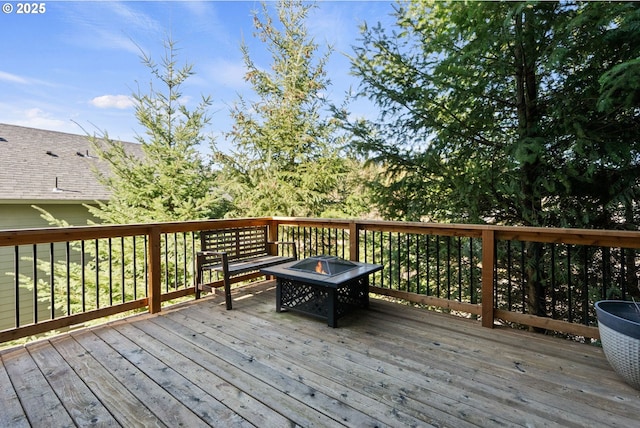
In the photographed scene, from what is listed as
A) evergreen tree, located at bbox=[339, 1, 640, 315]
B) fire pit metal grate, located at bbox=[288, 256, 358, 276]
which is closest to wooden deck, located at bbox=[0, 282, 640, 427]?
fire pit metal grate, located at bbox=[288, 256, 358, 276]

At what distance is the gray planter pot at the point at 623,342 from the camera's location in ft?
5.59

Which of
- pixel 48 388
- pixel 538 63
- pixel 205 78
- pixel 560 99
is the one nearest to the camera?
pixel 48 388

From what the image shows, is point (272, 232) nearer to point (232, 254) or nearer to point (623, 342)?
point (232, 254)

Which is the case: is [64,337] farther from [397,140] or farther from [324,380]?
[397,140]

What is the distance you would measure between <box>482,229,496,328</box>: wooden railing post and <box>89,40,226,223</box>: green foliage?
188 inches

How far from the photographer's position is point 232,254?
3793mm

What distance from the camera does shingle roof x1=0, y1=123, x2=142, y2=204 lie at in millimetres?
6164

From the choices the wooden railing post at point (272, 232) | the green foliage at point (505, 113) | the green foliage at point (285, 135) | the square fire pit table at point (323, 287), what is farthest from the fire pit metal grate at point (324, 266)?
the green foliage at point (285, 135)

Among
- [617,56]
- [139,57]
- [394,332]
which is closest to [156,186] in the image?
[139,57]

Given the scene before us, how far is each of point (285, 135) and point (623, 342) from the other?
6125 millimetres

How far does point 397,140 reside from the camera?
4.16 meters

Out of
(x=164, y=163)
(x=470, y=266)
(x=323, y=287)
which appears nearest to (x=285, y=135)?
(x=164, y=163)

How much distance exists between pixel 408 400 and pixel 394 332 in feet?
3.17

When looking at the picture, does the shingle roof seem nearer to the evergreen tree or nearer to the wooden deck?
the wooden deck
